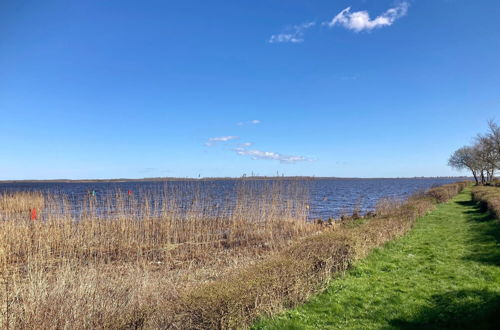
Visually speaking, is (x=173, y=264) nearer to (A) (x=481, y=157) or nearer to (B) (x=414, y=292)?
(B) (x=414, y=292)

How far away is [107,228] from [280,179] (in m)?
9.14

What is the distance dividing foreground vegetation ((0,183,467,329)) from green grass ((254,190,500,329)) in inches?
17.4

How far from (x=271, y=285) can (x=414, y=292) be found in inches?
118

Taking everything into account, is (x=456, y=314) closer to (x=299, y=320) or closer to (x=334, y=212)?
(x=299, y=320)

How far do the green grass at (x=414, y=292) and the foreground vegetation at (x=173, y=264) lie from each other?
441mm

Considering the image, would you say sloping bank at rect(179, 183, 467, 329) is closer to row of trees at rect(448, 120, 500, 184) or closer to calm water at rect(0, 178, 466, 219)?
calm water at rect(0, 178, 466, 219)

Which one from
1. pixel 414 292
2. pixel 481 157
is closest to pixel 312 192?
pixel 481 157

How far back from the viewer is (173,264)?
10469mm

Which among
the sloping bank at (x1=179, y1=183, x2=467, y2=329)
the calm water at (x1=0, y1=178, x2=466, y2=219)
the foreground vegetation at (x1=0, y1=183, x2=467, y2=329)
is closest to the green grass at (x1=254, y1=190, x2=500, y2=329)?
the sloping bank at (x1=179, y1=183, x2=467, y2=329)

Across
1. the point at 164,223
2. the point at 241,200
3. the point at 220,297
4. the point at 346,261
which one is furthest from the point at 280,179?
the point at 220,297

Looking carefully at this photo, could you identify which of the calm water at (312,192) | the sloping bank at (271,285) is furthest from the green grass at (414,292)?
the calm water at (312,192)

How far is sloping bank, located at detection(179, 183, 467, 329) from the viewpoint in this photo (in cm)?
474

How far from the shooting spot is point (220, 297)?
15.9 ft

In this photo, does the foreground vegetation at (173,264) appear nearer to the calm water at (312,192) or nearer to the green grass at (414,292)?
the green grass at (414,292)
